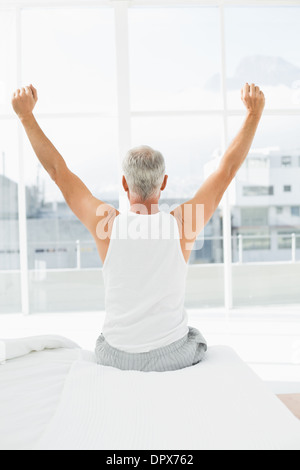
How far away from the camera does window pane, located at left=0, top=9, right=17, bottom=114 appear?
5.15 m

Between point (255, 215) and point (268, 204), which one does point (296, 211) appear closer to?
point (268, 204)

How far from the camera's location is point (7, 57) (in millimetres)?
5211

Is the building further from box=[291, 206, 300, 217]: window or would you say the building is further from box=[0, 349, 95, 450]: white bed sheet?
box=[0, 349, 95, 450]: white bed sheet

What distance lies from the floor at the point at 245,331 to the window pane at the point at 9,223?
25cm

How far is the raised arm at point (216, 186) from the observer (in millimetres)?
1289

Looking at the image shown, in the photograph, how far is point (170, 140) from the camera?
5.38 m

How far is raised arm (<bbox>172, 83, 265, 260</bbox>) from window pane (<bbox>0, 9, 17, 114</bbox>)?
169 inches

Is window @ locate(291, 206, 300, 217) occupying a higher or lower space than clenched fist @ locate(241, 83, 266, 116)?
lower

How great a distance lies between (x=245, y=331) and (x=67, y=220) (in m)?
2.31

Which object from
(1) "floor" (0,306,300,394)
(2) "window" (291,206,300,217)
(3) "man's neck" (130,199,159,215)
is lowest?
(1) "floor" (0,306,300,394)

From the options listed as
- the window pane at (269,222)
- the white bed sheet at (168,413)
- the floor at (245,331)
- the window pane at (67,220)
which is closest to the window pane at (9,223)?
the window pane at (67,220)

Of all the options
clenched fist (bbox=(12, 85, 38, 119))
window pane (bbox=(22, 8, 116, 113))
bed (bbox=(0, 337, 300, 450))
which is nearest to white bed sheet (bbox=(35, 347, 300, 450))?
bed (bbox=(0, 337, 300, 450))

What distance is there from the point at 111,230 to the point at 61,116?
4.25 metres

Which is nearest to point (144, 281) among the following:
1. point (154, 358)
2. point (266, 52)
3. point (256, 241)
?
point (154, 358)
